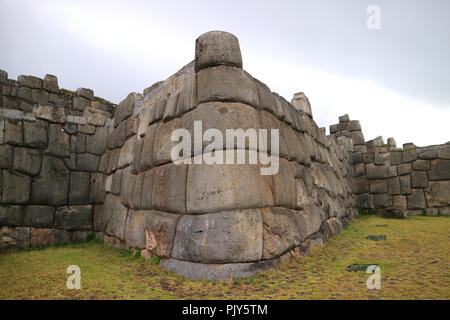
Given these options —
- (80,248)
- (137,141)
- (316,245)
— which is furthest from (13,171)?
(316,245)

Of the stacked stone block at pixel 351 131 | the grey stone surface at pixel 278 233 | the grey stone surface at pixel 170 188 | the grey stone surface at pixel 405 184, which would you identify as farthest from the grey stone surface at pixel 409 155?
the grey stone surface at pixel 170 188

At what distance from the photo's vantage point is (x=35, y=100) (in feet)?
27.6

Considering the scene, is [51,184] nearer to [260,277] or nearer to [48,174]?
[48,174]

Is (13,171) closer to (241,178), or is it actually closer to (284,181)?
(241,178)

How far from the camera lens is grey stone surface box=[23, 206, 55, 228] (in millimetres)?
4789

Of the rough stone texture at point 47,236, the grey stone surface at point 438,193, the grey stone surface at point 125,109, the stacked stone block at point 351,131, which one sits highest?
the stacked stone block at point 351,131

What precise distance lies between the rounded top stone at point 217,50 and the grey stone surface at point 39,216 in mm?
4024

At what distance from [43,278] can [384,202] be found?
920 cm

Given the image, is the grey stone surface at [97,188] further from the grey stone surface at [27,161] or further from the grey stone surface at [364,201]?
the grey stone surface at [364,201]

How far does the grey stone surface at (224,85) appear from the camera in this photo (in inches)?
129

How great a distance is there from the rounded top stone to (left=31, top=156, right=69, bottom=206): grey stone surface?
3.74 m

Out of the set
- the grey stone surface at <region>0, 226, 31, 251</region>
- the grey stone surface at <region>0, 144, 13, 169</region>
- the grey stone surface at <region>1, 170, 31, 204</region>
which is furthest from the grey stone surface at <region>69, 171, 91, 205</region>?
the grey stone surface at <region>0, 144, 13, 169</region>
